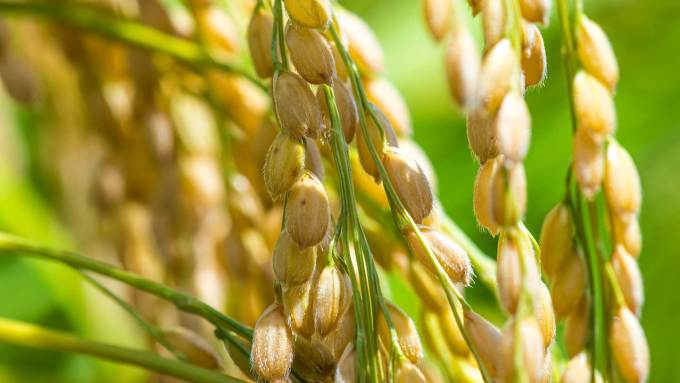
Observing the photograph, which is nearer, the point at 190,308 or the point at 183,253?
the point at 190,308

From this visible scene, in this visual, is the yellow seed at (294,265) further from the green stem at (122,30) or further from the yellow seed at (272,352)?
the green stem at (122,30)

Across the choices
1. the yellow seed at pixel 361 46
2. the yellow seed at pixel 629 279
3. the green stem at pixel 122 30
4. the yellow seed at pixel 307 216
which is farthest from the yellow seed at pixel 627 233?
the green stem at pixel 122 30

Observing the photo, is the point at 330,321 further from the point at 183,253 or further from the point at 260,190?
the point at 183,253

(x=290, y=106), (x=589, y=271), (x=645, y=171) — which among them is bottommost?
(x=645, y=171)

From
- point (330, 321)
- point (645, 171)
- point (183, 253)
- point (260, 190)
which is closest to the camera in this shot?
point (330, 321)

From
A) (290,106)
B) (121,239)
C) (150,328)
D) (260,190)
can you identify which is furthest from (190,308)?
(121,239)

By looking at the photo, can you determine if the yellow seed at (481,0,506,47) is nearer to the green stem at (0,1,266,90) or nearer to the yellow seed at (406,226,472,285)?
the yellow seed at (406,226,472,285)

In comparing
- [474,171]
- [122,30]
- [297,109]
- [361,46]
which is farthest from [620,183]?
[474,171]
